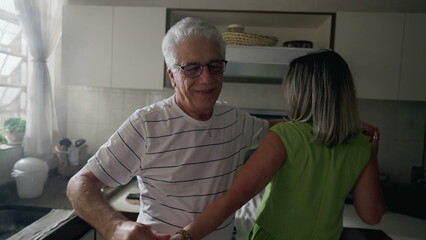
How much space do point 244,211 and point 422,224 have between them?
975mm

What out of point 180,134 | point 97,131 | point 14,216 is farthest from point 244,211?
point 97,131

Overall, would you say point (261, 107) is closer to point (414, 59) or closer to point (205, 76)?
point (414, 59)

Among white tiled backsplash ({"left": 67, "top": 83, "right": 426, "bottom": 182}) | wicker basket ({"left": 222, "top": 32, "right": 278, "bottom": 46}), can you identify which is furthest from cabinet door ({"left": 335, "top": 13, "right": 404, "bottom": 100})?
wicker basket ({"left": 222, "top": 32, "right": 278, "bottom": 46})

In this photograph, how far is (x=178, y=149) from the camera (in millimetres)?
844

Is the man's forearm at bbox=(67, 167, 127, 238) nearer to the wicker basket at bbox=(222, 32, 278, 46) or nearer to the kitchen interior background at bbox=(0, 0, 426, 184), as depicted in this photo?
the wicker basket at bbox=(222, 32, 278, 46)

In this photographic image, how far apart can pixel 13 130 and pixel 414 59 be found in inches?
96.2

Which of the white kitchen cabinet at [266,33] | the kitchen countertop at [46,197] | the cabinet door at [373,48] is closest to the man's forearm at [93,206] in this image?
the kitchen countertop at [46,197]

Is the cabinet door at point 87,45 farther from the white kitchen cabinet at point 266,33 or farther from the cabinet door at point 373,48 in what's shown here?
the cabinet door at point 373,48

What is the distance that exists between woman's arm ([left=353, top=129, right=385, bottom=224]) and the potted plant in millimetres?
1802

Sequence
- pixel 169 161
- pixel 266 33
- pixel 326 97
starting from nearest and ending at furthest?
pixel 326 97
pixel 169 161
pixel 266 33

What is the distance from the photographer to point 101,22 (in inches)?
73.9

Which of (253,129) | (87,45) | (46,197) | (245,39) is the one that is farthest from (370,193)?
(87,45)

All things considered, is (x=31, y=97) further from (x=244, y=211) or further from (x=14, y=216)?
(x=244, y=211)

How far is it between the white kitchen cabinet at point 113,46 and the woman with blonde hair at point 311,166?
4.14ft
